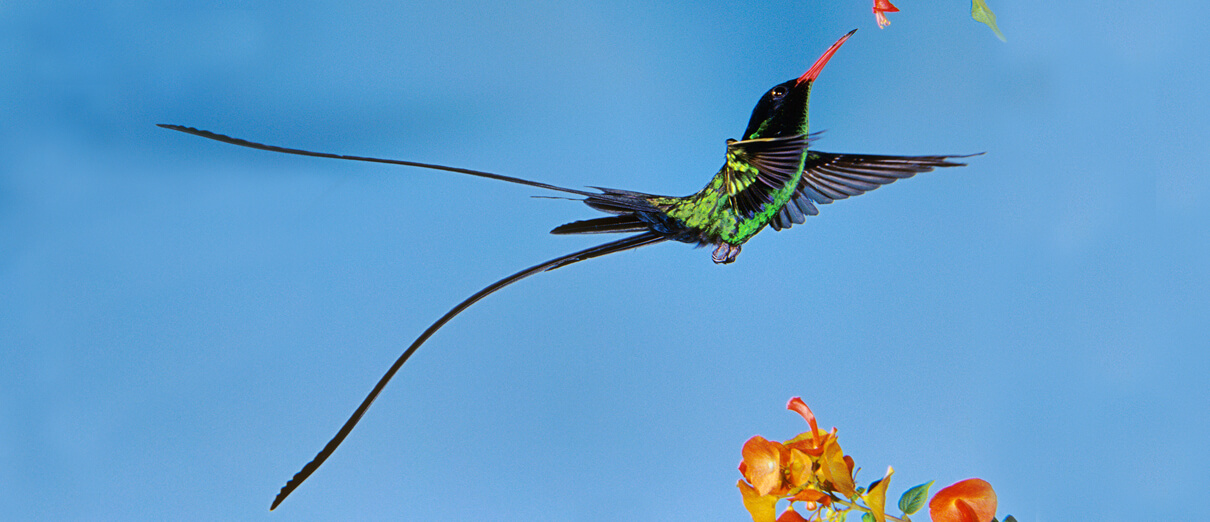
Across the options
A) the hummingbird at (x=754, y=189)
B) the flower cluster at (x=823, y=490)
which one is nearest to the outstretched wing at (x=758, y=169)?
the hummingbird at (x=754, y=189)

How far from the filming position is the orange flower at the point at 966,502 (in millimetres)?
321

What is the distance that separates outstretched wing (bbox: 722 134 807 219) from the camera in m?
0.40

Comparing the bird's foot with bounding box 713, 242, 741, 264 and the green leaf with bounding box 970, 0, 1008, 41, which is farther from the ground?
the green leaf with bounding box 970, 0, 1008, 41

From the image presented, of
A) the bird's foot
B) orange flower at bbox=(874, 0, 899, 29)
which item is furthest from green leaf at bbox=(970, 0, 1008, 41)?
the bird's foot

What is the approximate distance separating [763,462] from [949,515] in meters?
0.09

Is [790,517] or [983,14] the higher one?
[983,14]

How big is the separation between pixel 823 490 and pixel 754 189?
0.60ft

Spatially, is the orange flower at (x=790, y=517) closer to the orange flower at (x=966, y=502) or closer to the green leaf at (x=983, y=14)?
the orange flower at (x=966, y=502)

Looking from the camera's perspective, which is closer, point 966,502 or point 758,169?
point 966,502

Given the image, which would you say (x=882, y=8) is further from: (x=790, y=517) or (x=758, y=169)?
(x=790, y=517)

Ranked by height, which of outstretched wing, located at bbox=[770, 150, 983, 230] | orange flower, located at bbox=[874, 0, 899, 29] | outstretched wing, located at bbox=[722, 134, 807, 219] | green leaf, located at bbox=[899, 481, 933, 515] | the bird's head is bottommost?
green leaf, located at bbox=[899, 481, 933, 515]

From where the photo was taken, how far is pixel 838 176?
49 cm

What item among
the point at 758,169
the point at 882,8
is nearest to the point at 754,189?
the point at 758,169

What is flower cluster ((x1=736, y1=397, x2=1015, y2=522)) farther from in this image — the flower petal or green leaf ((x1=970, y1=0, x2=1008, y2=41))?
green leaf ((x1=970, y1=0, x2=1008, y2=41))
